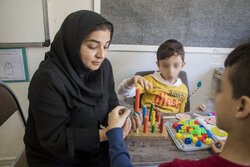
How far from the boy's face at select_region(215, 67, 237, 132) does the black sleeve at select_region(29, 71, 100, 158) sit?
524 mm

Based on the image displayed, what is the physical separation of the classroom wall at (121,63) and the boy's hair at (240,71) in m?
1.17

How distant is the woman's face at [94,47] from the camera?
85 cm

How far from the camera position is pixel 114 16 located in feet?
4.85

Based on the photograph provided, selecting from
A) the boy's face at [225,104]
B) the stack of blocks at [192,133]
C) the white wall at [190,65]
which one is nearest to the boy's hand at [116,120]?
the stack of blocks at [192,133]

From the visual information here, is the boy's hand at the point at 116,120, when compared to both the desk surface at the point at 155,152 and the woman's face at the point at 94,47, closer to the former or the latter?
the desk surface at the point at 155,152

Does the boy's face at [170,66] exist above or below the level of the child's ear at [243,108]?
below

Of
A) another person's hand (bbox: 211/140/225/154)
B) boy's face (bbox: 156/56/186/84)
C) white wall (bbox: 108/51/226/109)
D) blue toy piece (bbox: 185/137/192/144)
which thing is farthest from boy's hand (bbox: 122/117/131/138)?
white wall (bbox: 108/51/226/109)

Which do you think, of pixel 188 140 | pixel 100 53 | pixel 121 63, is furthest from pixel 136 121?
pixel 121 63

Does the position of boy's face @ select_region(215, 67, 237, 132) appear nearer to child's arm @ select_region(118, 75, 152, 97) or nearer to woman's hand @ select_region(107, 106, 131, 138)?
woman's hand @ select_region(107, 106, 131, 138)

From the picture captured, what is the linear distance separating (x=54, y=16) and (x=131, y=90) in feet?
2.69

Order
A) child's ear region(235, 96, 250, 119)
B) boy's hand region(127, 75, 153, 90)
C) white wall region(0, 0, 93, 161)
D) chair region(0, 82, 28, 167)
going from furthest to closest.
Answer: white wall region(0, 0, 93, 161) < boy's hand region(127, 75, 153, 90) < chair region(0, 82, 28, 167) < child's ear region(235, 96, 250, 119)

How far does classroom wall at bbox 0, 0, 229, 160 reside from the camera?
1407mm

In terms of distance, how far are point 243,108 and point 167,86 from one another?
0.91 metres

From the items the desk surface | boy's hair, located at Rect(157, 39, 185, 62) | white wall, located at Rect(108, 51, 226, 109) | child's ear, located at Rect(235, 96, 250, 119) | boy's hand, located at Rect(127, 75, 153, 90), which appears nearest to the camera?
child's ear, located at Rect(235, 96, 250, 119)
